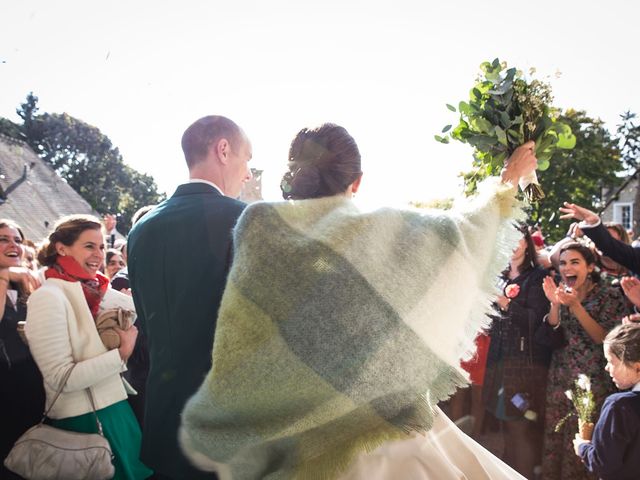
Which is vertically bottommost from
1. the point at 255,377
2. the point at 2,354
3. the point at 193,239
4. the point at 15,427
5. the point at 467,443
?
the point at 15,427

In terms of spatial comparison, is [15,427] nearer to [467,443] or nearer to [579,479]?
[467,443]

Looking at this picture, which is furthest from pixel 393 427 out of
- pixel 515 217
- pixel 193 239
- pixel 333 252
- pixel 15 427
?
pixel 15 427

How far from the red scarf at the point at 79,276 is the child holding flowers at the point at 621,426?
3232mm

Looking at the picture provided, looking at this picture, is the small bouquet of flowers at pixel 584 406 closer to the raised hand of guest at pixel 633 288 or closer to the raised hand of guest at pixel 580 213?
the raised hand of guest at pixel 633 288

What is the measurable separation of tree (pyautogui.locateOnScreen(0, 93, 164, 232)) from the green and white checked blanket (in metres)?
47.9

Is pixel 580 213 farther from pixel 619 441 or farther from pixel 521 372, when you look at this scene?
pixel 619 441

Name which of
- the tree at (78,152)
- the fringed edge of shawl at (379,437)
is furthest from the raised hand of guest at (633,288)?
the tree at (78,152)

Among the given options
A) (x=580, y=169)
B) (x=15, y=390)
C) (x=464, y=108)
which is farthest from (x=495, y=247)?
(x=580, y=169)

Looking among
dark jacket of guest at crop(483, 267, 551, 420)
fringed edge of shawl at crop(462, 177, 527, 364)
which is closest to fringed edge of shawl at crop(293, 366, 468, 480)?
fringed edge of shawl at crop(462, 177, 527, 364)

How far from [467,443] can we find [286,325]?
92 centimetres

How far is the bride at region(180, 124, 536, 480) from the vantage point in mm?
1797

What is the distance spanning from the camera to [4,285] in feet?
13.2

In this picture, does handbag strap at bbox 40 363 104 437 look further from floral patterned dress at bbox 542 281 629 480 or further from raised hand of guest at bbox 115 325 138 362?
floral patterned dress at bbox 542 281 629 480

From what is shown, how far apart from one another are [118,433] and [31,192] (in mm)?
31265
